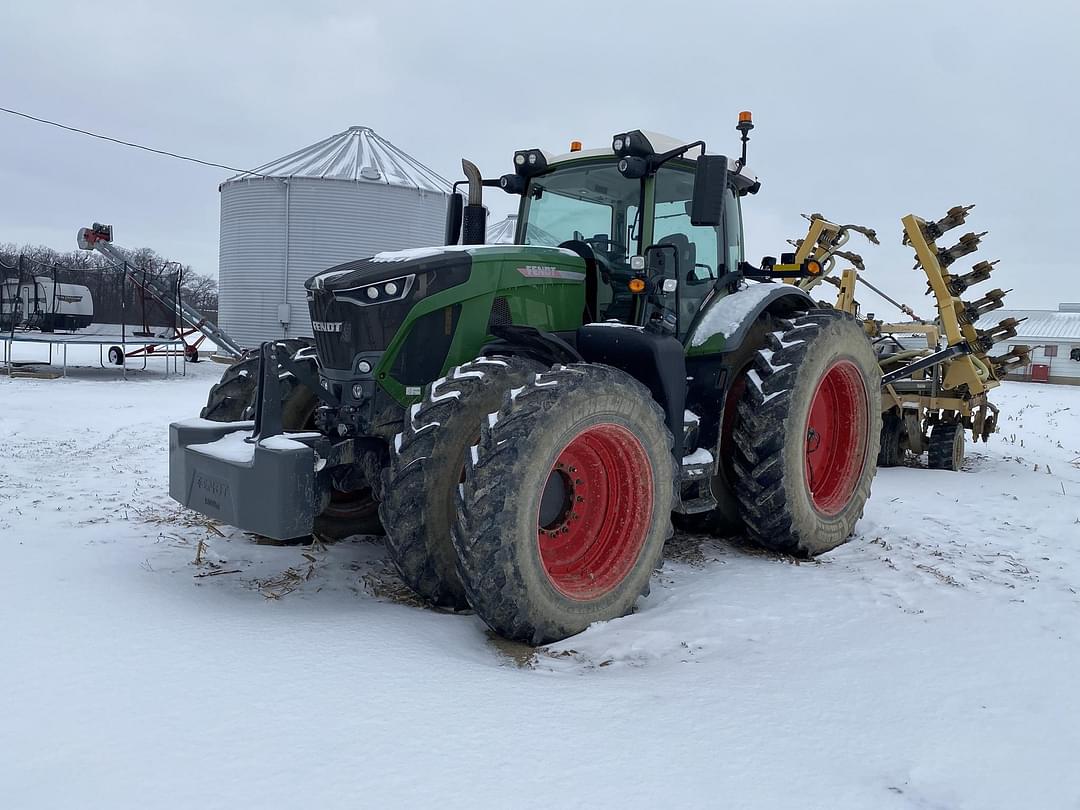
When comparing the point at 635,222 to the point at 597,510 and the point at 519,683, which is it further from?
the point at 519,683

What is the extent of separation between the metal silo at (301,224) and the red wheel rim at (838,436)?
1919 cm

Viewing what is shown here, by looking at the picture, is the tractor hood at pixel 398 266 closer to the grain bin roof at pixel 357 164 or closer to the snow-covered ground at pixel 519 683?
the snow-covered ground at pixel 519 683

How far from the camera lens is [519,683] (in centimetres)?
318

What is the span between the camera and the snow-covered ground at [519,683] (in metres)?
2.45

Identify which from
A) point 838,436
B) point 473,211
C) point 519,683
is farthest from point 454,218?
point 519,683

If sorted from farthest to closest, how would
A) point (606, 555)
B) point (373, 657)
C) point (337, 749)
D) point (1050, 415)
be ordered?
point (1050, 415)
point (606, 555)
point (373, 657)
point (337, 749)

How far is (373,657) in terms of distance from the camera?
3295mm

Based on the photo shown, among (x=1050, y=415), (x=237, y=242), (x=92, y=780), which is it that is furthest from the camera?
(x=237, y=242)

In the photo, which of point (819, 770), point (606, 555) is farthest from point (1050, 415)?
point (819, 770)

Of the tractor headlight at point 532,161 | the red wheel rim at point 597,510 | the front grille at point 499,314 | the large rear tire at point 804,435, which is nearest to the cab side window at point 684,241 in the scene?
the large rear tire at point 804,435

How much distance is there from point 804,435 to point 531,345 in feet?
6.11

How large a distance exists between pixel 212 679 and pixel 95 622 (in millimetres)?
845

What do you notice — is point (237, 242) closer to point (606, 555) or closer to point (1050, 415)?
point (1050, 415)

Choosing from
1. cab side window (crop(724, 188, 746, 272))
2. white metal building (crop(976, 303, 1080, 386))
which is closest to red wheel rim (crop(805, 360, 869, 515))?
cab side window (crop(724, 188, 746, 272))
